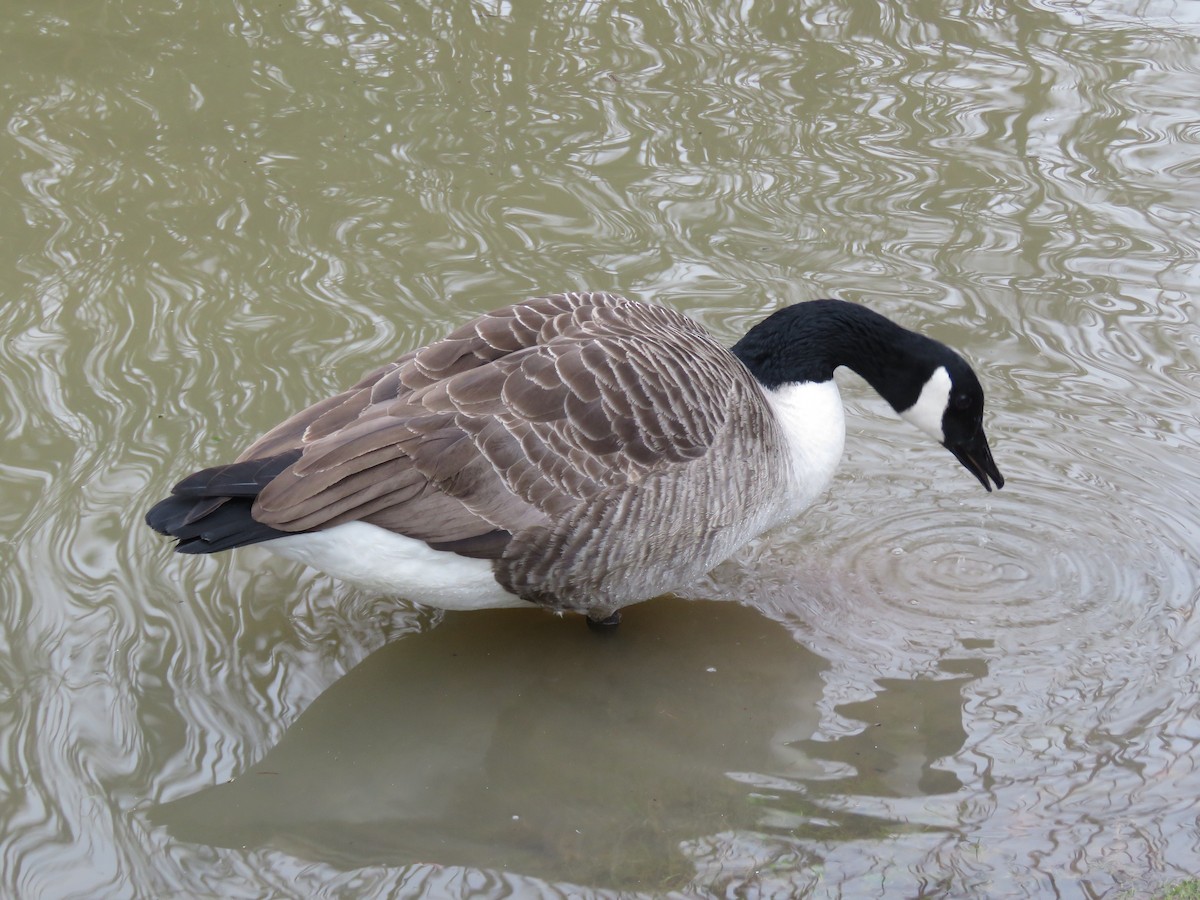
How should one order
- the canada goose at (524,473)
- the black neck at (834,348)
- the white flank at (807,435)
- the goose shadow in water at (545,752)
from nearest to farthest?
the goose shadow in water at (545,752), the canada goose at (524,473), the white flank at (807,435), the black neck at (834,348)

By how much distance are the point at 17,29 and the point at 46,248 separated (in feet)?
8.77

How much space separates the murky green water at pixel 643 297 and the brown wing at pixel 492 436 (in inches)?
31.4

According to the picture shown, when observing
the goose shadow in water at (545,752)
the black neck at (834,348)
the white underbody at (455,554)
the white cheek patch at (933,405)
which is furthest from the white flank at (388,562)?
the white cheek patch at (933,405)

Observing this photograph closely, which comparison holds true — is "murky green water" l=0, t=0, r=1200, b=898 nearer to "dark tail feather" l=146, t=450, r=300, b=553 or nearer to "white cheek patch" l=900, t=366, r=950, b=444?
"white cheek patch" l=900, t=366, r=950, b=444

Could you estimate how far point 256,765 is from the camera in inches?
168

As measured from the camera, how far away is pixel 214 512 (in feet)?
13.4

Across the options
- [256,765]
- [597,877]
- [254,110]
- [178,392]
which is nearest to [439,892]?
[597,877]

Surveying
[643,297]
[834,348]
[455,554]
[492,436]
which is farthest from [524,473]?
[643,297]

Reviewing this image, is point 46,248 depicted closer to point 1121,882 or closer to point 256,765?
point 256,765

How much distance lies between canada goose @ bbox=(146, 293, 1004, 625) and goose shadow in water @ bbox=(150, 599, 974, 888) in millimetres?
314

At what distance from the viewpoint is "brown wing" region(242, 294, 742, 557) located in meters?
4.20

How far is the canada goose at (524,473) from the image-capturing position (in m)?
4.17

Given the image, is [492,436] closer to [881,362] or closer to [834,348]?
[834,348]

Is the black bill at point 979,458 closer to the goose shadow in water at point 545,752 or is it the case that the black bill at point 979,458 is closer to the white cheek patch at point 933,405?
the white cheek patch at point 933,405
